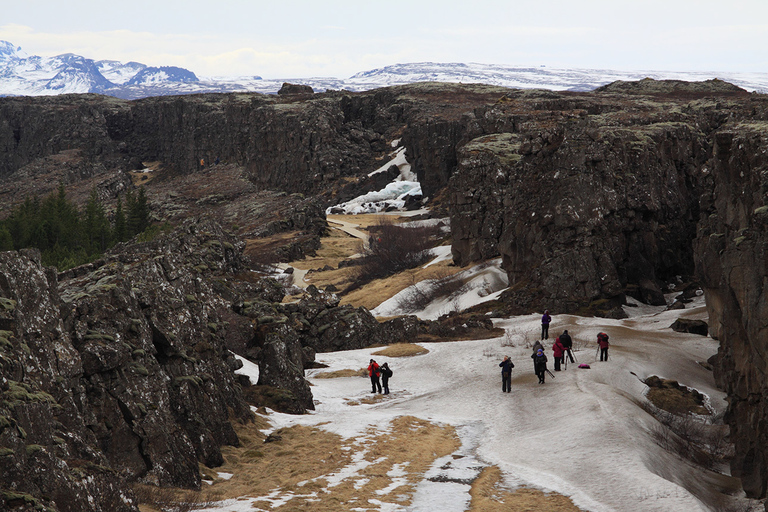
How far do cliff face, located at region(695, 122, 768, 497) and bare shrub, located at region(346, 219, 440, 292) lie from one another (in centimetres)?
4181

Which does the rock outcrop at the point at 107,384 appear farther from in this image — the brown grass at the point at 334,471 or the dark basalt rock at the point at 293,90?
the dark basalt rock at the point at 293,90

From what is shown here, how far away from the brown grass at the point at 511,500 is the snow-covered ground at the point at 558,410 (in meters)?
0.29

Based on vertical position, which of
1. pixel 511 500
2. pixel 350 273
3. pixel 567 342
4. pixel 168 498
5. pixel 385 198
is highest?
pixel 168 498

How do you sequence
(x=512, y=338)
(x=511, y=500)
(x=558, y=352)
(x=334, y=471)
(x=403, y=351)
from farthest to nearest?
(x=512, y=338) < (x=403, y=351) < (x=558, y=352) < (x=334, y=471) < (x=511, y=500)

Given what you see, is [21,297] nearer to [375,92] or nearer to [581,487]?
[581,487]

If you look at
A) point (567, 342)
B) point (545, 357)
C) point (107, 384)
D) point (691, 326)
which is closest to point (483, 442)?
point (545, 357)

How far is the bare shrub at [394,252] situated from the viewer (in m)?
70.8

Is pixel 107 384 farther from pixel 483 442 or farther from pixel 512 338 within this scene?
pixel 512 338

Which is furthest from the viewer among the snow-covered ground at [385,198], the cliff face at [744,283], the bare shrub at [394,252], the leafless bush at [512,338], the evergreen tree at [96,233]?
the snow-covered ground at [385,198]

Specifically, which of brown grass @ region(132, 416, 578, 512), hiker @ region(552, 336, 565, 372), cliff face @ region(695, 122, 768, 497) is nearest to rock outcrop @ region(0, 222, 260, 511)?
brown grass @ region(132, 416, 578, 512)

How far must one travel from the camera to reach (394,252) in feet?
241

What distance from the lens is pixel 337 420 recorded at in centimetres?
2655

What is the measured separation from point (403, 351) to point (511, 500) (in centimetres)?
2078

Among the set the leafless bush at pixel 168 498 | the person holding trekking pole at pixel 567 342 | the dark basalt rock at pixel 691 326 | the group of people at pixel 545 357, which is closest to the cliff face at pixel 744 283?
the group of people at pixel 545 357
